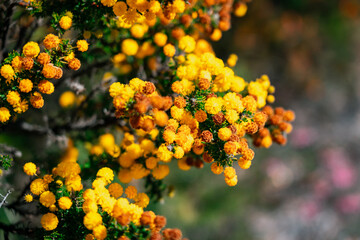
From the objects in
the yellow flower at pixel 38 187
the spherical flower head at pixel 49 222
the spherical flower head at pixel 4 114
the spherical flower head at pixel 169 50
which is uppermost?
the spherical flower head at pixel 169 50

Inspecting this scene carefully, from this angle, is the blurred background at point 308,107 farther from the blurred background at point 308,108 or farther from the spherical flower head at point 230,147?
the spherical flower head at point 230,147

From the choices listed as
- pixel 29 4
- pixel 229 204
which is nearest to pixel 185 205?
pixel 229 204

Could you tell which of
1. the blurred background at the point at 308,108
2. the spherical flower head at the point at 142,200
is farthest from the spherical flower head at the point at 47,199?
the blurred background at the point at 308,108

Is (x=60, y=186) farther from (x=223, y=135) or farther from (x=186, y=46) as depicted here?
(x=186, y=46)

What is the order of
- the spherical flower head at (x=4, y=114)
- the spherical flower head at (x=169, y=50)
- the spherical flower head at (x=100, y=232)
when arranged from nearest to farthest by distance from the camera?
the spherical flower head at (x=100, y=232), the spherical flower head at (x=4, y=114), the spherical flower head at (x=169, y=50)

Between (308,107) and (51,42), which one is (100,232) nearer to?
(51,42)

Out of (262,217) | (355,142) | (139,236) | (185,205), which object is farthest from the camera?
(355,142)

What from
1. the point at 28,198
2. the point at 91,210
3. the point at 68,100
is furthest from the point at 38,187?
the point at 68,100
